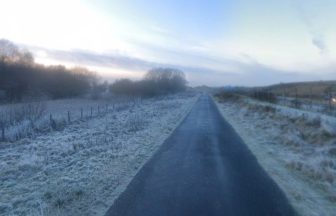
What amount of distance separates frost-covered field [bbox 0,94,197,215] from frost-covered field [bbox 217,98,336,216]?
403cm

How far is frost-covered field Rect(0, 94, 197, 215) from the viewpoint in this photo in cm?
626

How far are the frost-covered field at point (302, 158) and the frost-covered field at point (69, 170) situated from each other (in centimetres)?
403

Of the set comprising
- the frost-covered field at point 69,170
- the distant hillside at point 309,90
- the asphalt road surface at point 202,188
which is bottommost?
the frost-covered field at point 69,170

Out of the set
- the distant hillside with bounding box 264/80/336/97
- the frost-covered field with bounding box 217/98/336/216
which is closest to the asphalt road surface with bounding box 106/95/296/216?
the frost-covered field with bounding box 217/98/336/216

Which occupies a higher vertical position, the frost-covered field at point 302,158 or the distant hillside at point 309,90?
the distant hillside at point 309,90

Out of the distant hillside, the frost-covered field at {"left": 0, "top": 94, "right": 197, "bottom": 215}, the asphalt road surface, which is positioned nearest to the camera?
the asphalt road surface

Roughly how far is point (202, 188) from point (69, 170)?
4.14m

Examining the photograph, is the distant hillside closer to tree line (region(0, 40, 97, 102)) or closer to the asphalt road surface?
the asphalt road surface

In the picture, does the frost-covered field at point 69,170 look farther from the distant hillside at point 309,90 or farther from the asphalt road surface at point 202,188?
the distant hillside at point 309,90

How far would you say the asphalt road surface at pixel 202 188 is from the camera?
19.1 feet

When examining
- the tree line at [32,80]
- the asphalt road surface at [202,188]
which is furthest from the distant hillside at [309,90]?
the tree line at [32,80]

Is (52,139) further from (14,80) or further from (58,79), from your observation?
(58,79)

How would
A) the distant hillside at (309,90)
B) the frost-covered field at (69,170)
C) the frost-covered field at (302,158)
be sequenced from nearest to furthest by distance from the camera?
the frost-covered field at (69,170) < the frost-covered field at (302,158) < the distant hillside at (309,90)

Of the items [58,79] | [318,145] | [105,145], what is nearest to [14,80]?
[58,79]
